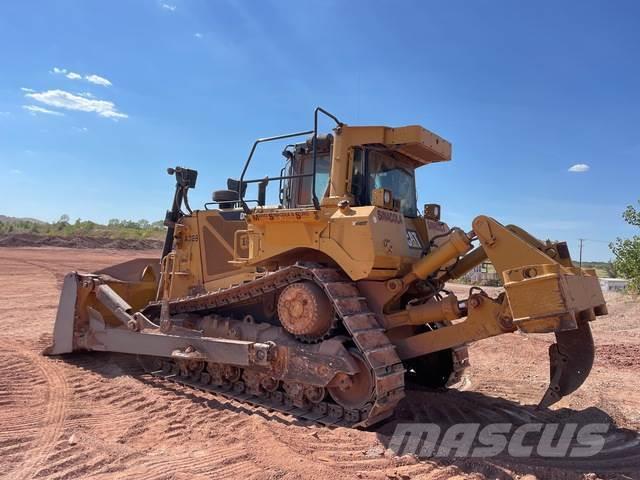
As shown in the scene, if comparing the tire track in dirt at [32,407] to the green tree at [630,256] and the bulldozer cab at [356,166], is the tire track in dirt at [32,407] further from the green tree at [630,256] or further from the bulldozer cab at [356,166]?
the green tree at [630,256]

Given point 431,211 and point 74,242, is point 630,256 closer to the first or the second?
point 431,211

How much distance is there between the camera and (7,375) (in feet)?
23.6

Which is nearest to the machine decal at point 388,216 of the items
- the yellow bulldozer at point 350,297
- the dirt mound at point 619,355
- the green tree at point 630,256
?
the yellow bulldozer at point 350,297

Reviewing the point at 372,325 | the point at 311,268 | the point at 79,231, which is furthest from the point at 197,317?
the point at 79,231

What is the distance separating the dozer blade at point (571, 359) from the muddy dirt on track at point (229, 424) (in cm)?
69

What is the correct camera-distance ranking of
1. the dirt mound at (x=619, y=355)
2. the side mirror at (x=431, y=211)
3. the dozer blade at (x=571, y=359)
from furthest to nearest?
the dirt mound at (x=619, y=355)
the side mirror at (x=431, y=211)
the dozer blade at (x=571, y=359)

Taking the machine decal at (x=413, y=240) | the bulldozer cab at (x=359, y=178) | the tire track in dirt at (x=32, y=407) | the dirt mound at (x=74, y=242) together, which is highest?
the bulldozer cab at (x=359, y=178)

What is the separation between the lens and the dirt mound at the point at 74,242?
116 feet

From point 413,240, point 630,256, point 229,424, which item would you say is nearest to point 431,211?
point 413,240

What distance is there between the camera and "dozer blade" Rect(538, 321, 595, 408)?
220 inches

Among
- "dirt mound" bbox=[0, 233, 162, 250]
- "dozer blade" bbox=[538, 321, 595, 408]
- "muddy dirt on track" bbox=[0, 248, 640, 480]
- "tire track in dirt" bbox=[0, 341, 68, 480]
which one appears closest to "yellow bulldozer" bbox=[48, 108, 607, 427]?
"dozer blade" bbox=[538, 321, 595, 408]

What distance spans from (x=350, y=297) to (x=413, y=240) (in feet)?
4.31

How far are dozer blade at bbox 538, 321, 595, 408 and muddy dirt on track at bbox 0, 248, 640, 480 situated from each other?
69cm

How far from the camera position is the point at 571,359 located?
573cm
